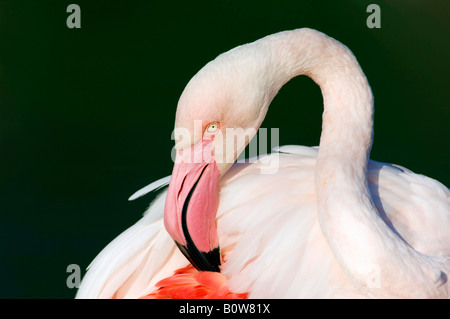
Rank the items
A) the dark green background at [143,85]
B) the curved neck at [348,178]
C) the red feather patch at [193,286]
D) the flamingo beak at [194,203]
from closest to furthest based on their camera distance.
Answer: the curved neck at [348,178] → the flamingo beak at [194,203] → the red feather patch at [193,286] → the dark green background at [143,85]

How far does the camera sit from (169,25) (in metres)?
5.14

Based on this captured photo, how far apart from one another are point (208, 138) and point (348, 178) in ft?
1.54

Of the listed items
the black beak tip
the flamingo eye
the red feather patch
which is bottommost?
the red feather patch

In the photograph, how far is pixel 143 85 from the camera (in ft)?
16.4

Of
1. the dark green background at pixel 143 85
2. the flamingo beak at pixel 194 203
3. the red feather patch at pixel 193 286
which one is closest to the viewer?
the flamingo beak at pixel 194 203

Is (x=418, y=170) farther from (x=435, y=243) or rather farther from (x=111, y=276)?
(x=111, y=276)

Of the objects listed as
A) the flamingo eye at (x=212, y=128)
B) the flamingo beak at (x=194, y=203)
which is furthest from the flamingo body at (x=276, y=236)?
the flamingo eye at (x=212, y=128)

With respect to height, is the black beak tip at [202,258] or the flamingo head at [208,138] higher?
the flamingo head at [208,138]

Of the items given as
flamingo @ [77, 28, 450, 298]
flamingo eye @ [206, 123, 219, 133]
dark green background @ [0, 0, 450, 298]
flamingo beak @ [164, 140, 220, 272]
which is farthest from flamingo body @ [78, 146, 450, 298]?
dark green background @ [0, 0, 450, 298]

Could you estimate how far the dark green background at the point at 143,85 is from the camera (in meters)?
4.52

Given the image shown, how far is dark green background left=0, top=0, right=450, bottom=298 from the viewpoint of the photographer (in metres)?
4.52

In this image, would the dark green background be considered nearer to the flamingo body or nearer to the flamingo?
the flamingo body

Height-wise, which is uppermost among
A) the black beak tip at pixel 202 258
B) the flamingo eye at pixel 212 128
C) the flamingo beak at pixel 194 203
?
the flamingo eye at pixel 212 128

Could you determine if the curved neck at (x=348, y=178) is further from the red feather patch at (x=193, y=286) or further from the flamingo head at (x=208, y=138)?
the red feather patch at (x=193, y=286)
